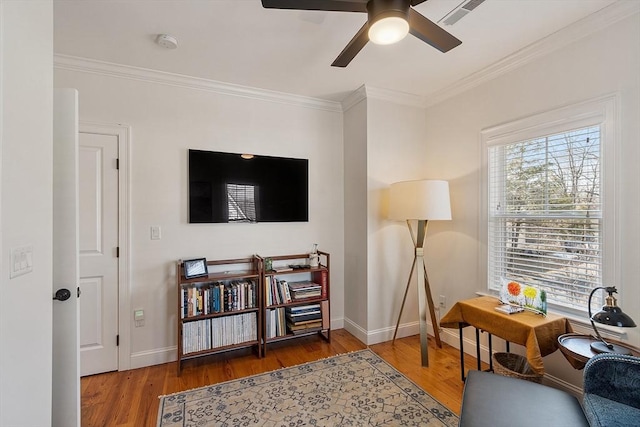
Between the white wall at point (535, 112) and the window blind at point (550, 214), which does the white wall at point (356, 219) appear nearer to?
the white wall at point (535, 112)

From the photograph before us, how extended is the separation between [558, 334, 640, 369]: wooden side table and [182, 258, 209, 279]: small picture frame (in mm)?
2649

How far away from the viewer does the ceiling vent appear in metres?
1.81

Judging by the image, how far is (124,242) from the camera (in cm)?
255

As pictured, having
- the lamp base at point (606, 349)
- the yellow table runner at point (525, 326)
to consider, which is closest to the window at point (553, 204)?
the yellow table runner at point (525, 326)

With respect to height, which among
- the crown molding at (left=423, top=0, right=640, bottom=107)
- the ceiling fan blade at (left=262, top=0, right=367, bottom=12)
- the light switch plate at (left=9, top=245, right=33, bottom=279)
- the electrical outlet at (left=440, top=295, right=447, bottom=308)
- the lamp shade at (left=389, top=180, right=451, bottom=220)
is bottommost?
the electrical outlet at (left=440, top=295, right=447, bottom=308)

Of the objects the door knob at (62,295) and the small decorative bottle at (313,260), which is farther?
the small decorative bottle at (313,260)

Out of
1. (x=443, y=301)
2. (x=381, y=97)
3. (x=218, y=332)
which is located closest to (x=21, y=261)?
(x=218, y=332)

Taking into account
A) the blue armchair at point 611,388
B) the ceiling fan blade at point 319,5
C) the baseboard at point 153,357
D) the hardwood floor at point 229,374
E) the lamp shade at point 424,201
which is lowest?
the hardwood floor at point 229,374

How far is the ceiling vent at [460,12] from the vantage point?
181 centimetres

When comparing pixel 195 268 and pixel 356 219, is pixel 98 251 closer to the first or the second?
pixel 195 268

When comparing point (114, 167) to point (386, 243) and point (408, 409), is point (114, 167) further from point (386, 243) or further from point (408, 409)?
point (408, 409)

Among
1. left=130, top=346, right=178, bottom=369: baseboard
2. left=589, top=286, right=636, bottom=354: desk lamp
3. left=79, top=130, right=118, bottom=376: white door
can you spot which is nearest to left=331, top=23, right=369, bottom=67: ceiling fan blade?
left=589, top=286, right=636, bottom=354: desk lamp

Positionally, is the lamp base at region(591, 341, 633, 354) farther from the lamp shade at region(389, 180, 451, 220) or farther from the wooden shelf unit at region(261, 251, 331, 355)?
the wooden shelf unit at region(261, 251, 331, 355)

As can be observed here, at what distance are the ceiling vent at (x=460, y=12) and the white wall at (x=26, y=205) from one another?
217 centimetres
